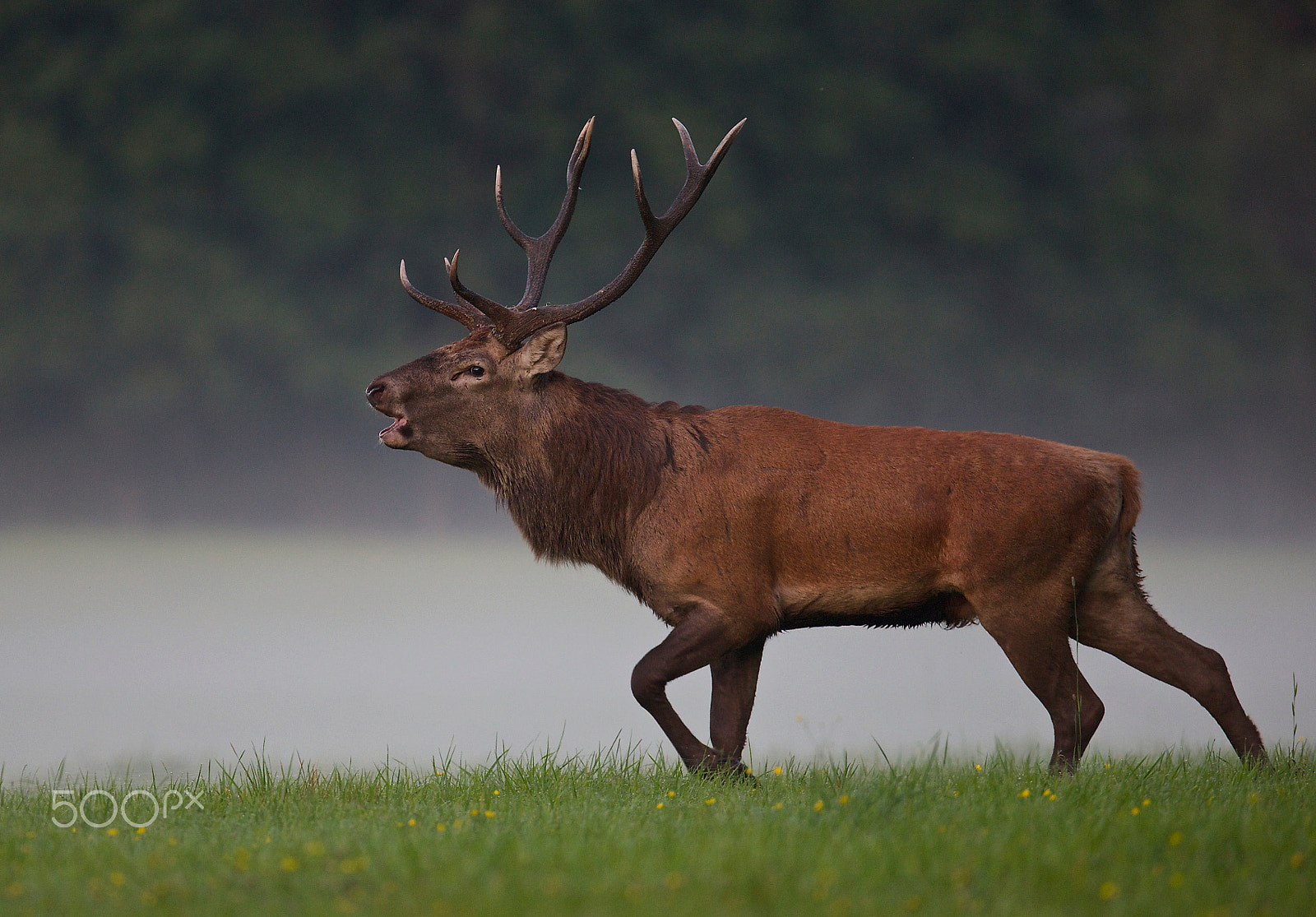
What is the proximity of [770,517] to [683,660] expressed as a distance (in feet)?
2.91

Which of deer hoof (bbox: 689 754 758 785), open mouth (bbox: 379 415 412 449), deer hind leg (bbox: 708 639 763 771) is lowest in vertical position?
deer hoof (bbox: 689 754 758 785)

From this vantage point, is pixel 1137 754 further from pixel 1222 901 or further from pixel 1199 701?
pixel 1222 901

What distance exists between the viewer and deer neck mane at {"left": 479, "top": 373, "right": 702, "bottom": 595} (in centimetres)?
645

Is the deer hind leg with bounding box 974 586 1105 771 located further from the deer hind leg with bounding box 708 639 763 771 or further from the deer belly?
the deer hind leg with bounding box 708 639 763 771

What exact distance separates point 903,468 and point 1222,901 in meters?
3.07

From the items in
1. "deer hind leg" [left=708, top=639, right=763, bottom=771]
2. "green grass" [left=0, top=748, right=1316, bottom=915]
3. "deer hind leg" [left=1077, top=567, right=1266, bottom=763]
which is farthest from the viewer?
"deer hind leg" [left=708, top=639, right=763, bottom=771]

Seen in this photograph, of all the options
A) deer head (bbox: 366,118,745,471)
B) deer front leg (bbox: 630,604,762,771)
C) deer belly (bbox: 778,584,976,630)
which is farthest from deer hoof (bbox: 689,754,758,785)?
deer head (bbox: 366,118,745,471)

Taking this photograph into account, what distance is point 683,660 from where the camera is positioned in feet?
19.8

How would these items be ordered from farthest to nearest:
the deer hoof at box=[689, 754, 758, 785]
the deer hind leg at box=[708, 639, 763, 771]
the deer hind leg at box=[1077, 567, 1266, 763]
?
the deer hind leg at box=[708, 639, 763, 771] → the deer hind leg at box=[1077, 567, 1266, 763] → the deer hoof at box=[689, 754, 758, 785]

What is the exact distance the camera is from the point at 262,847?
4293 mm

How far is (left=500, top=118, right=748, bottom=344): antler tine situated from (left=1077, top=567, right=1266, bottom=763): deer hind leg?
3109 millimetres

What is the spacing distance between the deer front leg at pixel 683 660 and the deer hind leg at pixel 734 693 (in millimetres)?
343

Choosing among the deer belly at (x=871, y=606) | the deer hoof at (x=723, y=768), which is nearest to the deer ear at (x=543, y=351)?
the deer belly at (x=871, y=606)

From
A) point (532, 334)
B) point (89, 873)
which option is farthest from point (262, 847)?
point (532, 334)
